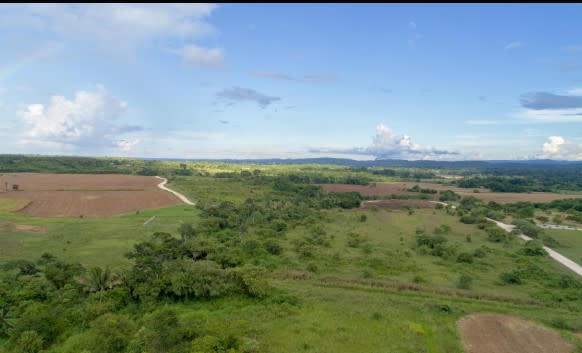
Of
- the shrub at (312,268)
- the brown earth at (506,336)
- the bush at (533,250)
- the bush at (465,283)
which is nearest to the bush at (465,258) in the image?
the bush at (465,283)

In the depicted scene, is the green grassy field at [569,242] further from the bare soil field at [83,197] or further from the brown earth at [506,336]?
the bare soil field at [83,197]

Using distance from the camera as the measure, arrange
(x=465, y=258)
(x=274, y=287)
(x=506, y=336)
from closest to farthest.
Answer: (x=506, y=336), (x=274, y=287), (x=465, y=258)

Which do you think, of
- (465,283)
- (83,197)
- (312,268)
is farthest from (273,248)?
(83,197)

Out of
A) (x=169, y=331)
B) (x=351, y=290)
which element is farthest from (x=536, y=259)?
(x=169, y=331)

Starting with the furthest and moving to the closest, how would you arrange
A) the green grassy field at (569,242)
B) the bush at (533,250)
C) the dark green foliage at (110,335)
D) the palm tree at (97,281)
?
the green grassy field at (569,242), the bush at (533,250), the palm tree at (97,281), the dark green foliage at (110,335)

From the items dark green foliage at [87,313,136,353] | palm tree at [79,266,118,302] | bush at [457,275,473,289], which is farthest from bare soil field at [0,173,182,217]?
bush at [457,275,473,289]

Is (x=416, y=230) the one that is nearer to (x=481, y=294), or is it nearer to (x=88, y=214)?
(x=481, y=294)

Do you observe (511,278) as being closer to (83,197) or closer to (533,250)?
(533,250)
